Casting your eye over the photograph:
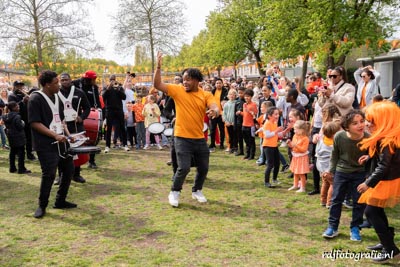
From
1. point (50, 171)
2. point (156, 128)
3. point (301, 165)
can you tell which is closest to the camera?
point (50, 171)

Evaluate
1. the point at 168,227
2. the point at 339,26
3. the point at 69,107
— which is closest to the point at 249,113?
the point at 69,107

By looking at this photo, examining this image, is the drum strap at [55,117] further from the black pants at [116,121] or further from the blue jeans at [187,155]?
the black pants at [116,121]

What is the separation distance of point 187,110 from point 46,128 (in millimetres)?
2020

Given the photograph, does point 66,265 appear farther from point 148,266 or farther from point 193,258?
point 193,258

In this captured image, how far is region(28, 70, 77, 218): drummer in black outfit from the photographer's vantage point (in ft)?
18.1

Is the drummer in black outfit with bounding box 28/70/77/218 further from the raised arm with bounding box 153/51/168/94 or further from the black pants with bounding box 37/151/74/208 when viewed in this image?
the raised arm with bounding box 153/51/168/94

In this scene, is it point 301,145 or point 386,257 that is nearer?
point 386,257

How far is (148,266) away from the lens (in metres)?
4.07

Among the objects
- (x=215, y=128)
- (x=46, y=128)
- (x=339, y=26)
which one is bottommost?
(x=215, y=128)

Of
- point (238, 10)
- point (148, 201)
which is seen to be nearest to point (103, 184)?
point (148, 201)

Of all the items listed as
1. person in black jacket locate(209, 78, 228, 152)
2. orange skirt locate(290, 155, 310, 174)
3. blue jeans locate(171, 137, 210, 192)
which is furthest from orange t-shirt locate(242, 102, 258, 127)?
blue jeans locate(171, 137, 210, 192)

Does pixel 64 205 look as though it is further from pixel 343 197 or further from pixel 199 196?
pixel 343 197

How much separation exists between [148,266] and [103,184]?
13.0ft

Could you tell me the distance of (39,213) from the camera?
5773 mm
